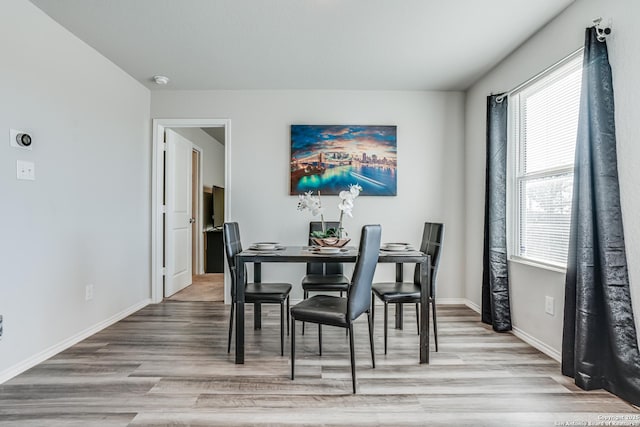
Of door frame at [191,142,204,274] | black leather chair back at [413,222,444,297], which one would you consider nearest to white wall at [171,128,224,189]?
door frame at [191,142,204,274]

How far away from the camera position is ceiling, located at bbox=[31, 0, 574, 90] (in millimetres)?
2492

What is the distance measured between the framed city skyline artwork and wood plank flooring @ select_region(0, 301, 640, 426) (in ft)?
5.65

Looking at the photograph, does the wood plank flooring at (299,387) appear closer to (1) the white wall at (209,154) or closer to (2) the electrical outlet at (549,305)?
(2) the electrical outlet at (549,305)

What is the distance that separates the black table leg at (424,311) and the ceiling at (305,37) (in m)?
1.73

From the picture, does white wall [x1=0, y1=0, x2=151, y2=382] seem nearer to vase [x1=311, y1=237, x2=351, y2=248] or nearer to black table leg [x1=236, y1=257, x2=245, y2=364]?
black table leg [x1=236, y1=257, x2=245, y2=364]

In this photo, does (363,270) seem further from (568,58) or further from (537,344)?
(568,58)

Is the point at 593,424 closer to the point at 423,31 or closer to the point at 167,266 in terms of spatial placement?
the point at 423,31

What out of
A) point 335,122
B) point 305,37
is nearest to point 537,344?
point 335,122

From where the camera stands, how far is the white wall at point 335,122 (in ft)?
13.7

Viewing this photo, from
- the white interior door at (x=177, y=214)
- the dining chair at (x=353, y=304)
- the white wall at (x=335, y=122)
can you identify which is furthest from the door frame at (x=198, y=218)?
the dining chair at (x=353, y=304)

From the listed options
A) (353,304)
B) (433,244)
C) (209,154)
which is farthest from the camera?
(209,154)

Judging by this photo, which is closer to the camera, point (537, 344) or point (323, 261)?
point (323, 261)

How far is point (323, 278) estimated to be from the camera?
3.37 m

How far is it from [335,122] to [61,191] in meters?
2.70
